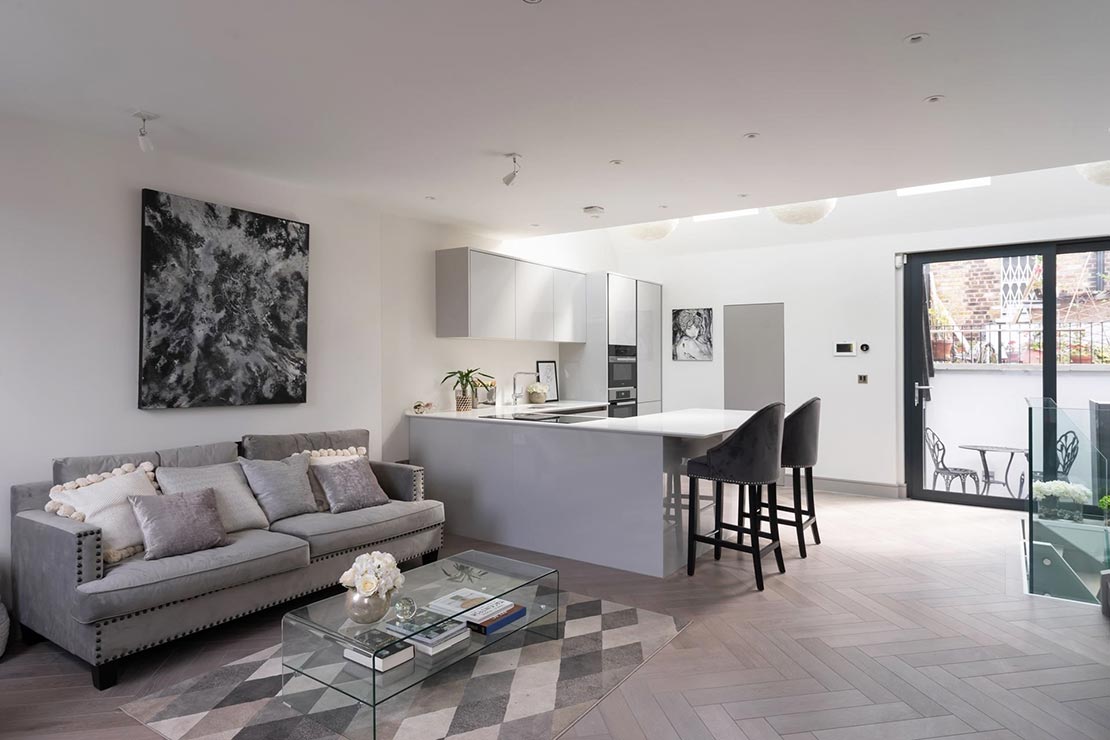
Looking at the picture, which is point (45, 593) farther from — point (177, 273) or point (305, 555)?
point (177, 273)

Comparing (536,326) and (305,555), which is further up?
(536,326)

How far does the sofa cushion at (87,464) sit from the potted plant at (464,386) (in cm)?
248

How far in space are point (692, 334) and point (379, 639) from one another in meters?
5.54

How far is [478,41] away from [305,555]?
2.54 metres

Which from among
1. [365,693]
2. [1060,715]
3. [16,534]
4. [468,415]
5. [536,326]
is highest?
[536,326]

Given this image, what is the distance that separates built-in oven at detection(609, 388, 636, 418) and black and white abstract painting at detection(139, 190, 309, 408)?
3270mm

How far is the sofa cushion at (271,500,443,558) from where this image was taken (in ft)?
11.2

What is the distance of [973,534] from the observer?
4.92 metres

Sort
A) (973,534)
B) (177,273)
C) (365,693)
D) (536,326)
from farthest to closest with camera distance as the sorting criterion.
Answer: (536,326) < (973,534) < (177,273) < (365,693)

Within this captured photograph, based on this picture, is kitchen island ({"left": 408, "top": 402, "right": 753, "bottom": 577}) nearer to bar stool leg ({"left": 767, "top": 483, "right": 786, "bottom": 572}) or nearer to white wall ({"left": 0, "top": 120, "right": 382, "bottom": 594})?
bar stool leg ({"left": 767, "top": 483, "right": 786, "bottom": 572})

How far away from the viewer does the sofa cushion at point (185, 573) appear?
2.54m

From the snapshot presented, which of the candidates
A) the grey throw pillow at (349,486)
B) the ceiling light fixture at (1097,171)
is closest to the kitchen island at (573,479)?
the grey throw pillow at (349,486)

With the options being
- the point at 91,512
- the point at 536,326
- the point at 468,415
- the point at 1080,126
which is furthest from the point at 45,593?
the point at 1080,126

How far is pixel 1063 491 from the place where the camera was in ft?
11.6
